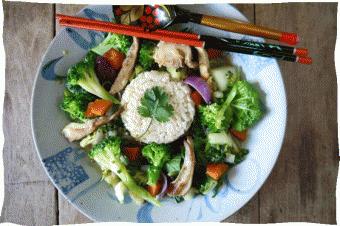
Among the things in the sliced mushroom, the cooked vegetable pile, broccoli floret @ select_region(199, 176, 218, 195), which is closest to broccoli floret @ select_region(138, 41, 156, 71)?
the cooked vegetable pile

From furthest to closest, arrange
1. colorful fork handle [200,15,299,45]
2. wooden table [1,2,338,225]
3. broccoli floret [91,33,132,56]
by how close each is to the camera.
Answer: wooden table [1,2,338,225], broccoli floret [91,33,132,56], colorful fork handle [200,15,299,45]

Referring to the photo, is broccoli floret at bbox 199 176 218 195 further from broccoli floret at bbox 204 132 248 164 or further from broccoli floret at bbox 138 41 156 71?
broccoli floret at bbox 138 41 156 71

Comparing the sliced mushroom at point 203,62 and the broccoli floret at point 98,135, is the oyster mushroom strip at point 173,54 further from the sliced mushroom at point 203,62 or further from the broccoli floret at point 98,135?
the broccoli floret at point 98,135

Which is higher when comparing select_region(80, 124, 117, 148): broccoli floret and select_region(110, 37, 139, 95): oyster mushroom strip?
select_region(110, 37, 139, 95): oyster mushroom strip

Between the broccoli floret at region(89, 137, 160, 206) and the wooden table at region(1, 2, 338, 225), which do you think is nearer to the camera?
the broccoli floret at region(89, 137, 160, 206)

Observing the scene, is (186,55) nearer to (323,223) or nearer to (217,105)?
(217,105)

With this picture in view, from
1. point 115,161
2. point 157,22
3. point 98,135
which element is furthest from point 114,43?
point 115,161

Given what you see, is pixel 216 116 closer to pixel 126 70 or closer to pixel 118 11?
pixel 126 70
